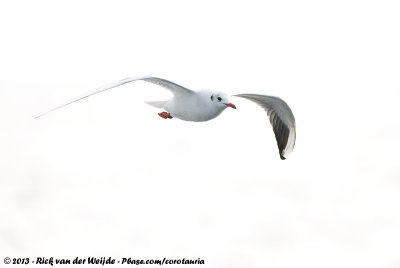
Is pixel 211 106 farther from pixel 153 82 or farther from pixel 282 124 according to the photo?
pixel 282 124

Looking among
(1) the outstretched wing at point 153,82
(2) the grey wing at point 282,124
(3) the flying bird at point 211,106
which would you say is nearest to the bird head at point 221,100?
(3) the flying bird at point 211,106

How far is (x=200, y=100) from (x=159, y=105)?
1.06 m

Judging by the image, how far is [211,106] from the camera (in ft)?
29.5

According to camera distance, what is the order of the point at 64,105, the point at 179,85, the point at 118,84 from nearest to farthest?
the point at 64,105
the point at 118,84
the point at 179,85

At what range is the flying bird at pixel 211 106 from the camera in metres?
8.98

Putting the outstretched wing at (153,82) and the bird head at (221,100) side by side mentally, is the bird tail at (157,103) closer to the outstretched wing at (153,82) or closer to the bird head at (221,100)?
the outstretched wing at (153,82)

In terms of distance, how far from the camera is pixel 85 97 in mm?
7734

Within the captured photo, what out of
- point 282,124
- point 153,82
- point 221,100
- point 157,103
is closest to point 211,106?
point 221,100

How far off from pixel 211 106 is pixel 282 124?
1.74 metres

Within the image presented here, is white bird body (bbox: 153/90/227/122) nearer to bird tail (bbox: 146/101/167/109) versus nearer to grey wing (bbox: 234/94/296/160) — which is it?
bird tail (bbox: 146/101/167/109)

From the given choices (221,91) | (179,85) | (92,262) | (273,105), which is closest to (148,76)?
(179,85)

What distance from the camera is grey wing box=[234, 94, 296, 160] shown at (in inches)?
400

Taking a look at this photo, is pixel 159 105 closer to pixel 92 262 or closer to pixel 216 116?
pixel 216 116

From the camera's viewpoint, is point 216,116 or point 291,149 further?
point 291,149
